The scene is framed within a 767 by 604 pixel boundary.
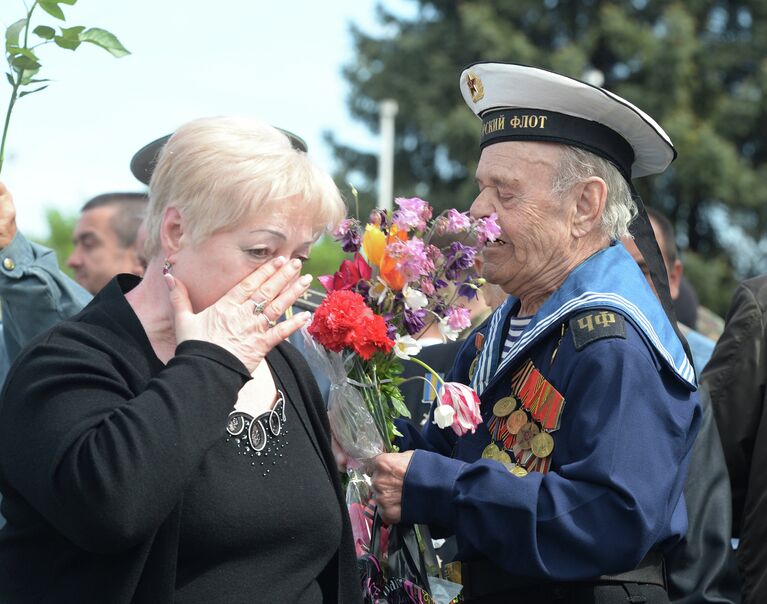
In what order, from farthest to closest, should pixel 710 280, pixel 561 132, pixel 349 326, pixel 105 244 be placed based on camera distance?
pixel 710 280 → pixel 105 244 → pixel 561 132 → pixel 349 326

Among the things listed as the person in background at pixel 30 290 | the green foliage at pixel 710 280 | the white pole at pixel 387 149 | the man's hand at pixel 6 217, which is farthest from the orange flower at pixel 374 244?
the white pole at pixel 387 149

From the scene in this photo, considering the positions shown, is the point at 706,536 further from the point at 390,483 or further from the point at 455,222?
the point at 455,222

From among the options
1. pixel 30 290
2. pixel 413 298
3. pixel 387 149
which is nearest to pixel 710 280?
pixel 387 149

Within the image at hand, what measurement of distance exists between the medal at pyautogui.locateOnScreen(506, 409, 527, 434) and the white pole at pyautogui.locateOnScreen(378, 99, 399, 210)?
19.2m

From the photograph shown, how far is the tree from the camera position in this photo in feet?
67.7

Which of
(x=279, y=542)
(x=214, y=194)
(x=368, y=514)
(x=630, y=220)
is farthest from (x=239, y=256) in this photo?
(x=630, y=220)

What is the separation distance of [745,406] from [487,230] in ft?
4.29

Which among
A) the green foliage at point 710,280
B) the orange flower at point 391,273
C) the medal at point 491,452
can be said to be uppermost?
the orange flower at point 391,273

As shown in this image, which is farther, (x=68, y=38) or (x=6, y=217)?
(x=6, y=217)

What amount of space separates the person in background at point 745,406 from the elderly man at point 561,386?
579mm

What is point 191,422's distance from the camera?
2195 millimetres

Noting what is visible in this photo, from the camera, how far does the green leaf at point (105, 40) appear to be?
2541 millimetres

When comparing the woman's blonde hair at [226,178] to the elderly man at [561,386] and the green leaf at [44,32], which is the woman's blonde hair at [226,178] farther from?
the elderly man at [561,386]

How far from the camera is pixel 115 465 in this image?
2.10m
